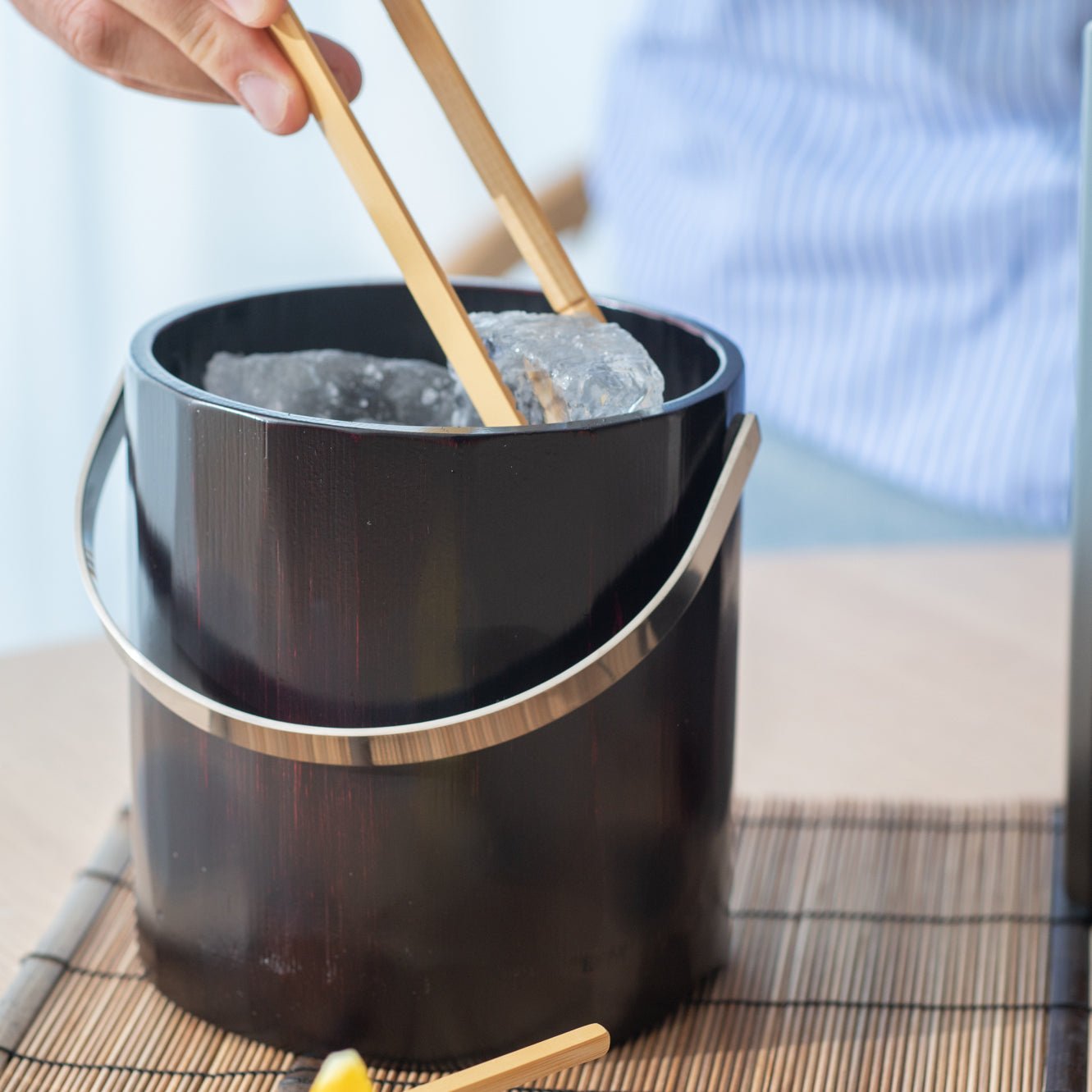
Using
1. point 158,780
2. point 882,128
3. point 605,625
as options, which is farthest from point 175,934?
point 882,128

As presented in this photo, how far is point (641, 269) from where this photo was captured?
1339mm

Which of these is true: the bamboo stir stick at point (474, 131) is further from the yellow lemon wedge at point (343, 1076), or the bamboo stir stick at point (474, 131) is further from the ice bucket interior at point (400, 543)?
the yellow lemon wedge at point (343, 1076)

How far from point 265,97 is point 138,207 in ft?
4.91

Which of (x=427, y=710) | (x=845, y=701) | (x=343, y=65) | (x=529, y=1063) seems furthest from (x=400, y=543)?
(x=845, y=701)

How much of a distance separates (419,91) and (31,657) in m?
1.35

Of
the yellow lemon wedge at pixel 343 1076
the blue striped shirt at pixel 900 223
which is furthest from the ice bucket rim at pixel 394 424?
the blue striped shirt at pixel 900 223

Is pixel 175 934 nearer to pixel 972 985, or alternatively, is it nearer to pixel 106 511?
pixel 972 985

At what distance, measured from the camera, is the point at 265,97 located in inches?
19.0

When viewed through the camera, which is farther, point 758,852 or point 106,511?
point 106,511

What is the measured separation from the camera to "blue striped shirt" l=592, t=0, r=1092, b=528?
3.71 feet

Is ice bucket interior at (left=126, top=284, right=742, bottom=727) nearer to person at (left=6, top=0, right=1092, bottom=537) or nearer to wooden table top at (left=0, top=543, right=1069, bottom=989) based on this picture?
wooden table top at (left=0, top=543, right=1069, bottom=989)

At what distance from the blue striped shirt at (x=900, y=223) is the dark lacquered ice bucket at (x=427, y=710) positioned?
71 cm

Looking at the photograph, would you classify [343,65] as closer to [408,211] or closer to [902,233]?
[408,211]

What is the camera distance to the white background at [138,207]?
1811 mm
